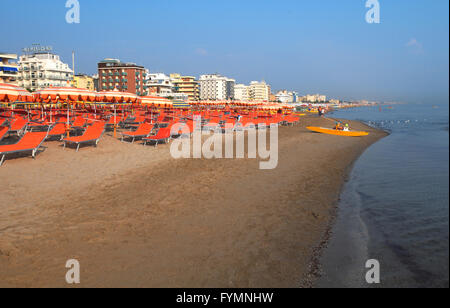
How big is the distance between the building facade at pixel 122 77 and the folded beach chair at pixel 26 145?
80.4 m

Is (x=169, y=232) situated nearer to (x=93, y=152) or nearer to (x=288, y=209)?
(x=288, y=209)

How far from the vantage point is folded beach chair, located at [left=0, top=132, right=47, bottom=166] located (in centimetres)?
714

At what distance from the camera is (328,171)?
8.59 metres

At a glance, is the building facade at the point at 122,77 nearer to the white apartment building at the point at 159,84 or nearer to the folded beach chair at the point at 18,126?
the white apartment building at the point at 159,84

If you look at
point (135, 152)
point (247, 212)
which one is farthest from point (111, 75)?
point (247, 212)

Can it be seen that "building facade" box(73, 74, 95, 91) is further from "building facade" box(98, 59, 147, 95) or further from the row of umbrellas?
the row of umbrellas

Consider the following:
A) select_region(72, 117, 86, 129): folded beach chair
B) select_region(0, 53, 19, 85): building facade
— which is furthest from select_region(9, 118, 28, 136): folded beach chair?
select_region(0, 53, 19, 85): building facade

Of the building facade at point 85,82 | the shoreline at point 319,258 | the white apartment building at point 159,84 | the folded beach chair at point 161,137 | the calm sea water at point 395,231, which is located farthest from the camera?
the white apartment building at point 159,84

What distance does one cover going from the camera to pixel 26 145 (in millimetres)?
7543

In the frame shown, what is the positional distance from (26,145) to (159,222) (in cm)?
533

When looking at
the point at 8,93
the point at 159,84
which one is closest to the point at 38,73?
the point at 159,84

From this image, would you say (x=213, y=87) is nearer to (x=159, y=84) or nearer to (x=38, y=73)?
(x=159, y=84)

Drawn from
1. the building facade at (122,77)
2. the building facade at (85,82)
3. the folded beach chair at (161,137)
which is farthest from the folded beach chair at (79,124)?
the building facade at (85,82)

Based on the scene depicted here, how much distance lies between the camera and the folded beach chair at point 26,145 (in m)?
7.14
